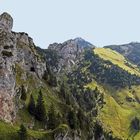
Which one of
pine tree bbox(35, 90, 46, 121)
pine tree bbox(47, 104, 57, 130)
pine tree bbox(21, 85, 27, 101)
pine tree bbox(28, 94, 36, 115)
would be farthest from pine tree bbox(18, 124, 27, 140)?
pine tree bbox(21, 85, 27, 101)

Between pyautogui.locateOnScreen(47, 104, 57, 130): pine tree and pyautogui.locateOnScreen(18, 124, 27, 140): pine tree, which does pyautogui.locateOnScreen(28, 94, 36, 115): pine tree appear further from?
pyautogui.locateOnScreen(18, 124, 27, 140): pine tree

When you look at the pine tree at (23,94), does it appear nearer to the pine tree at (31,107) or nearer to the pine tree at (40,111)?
the pine tree at (31,107)

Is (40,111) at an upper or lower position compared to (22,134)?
lower

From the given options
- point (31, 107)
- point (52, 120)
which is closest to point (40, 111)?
point (31, 107)

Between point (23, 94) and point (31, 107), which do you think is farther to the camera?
point (23, 94)

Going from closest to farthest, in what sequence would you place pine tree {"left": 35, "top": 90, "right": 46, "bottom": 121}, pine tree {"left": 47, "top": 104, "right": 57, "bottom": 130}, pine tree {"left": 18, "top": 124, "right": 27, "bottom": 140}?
pine tree {"left": 18, "top": 124, "right": 27, "bottom": 140}
pine tree {"left": 35, "top": 90, "right": 46, "bottom": 121}
pine tree {"left": 47, "top": 104, "right": 57, "bottom": 130}

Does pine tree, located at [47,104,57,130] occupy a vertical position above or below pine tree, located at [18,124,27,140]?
below

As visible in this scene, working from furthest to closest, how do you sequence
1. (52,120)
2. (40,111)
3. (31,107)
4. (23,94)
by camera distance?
(23,94) → (40,111) → (52,120) → (31,107)

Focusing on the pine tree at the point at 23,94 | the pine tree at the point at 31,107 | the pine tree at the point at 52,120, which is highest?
the pine tree at the point at 23,94

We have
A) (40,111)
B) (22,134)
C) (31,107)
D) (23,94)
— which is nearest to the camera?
(22,134)

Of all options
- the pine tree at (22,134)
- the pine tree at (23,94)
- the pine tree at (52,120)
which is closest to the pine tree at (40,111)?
the pine tree at (52,120)

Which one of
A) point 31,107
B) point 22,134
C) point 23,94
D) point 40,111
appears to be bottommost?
point 40,111

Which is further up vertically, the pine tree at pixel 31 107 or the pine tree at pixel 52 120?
the pine tree at pixel 31 107

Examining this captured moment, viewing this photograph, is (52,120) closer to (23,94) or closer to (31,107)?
(31,107)
